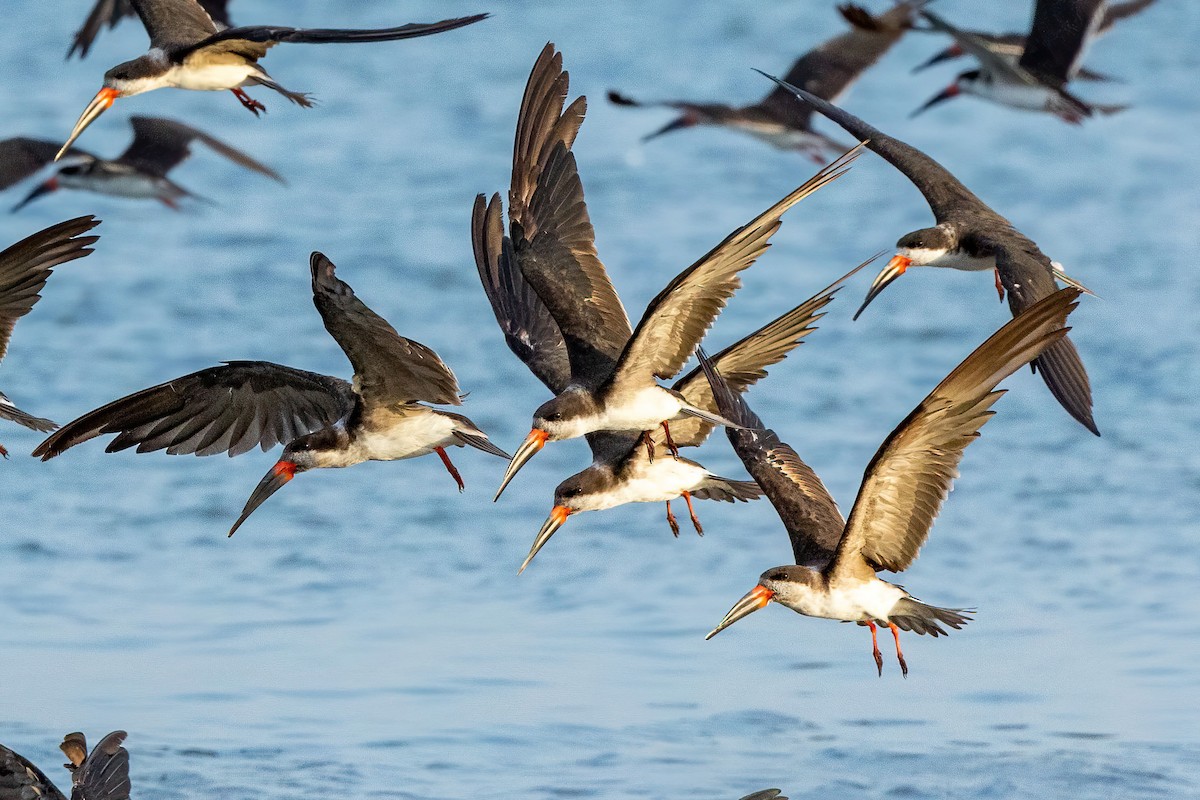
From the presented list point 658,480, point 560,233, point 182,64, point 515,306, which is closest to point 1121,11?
point 515,306

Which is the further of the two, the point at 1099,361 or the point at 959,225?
the point at 1099,361

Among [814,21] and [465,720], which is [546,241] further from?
[814,21]

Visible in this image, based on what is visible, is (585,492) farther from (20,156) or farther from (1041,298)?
(20,156)

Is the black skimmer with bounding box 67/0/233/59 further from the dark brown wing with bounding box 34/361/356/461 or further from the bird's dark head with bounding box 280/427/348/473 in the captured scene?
the bird's dark head with bounding box 280/427/348/473

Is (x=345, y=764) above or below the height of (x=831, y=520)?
below

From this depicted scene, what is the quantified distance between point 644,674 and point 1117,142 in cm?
1102

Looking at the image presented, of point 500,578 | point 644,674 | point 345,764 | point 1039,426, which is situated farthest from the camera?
point 1039,426

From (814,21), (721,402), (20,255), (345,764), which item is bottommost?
(345,764)

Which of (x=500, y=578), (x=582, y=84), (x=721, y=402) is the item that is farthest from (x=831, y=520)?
(x=582, y=84)

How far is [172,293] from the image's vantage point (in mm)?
16438

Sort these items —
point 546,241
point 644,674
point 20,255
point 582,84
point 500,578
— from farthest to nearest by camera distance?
1. point 582,84
2. point 500,578
3. point 644,674
4. point 546,241
5. point 20,255

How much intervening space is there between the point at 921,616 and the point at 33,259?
12.0 ft

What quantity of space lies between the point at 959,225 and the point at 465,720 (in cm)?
337

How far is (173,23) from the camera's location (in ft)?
35.8
